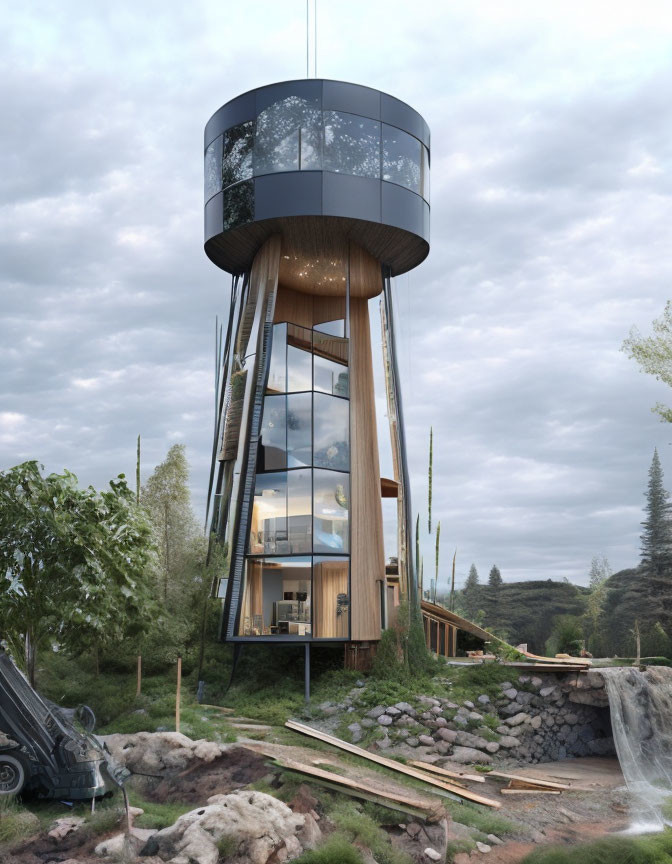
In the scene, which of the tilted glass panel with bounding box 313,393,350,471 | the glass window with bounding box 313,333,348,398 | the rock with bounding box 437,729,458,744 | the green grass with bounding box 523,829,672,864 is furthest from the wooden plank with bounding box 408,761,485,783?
the glass window with bounding box 313,333,348,398

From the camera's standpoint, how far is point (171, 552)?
23.8 meters

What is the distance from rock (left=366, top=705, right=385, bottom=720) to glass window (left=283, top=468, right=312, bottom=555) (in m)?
4.46

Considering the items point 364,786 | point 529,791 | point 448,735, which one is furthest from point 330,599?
point 364,786

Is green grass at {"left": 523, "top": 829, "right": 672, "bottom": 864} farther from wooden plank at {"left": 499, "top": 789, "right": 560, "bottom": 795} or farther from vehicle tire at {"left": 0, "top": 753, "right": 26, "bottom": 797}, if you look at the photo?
vehicle tire at {"left": 0, "top": 753, "right": 26, "bottom": 797}

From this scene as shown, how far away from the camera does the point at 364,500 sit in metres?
23.2

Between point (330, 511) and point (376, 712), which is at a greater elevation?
point (330, 511)

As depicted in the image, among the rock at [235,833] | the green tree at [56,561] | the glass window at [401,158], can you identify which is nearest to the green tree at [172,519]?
the green tree at [56,561]

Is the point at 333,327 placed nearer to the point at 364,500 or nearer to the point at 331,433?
the point at 331,433

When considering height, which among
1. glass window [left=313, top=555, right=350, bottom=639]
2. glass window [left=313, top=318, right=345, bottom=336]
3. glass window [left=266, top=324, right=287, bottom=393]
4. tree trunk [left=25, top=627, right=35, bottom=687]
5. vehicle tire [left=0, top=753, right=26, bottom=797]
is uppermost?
glass window [left=313, top=318, right=345, bottom=336]

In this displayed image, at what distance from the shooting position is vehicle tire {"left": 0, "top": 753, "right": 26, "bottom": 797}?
488 inches

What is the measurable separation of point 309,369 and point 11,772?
522 inches

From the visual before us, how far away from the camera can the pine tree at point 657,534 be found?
3716 centimetres

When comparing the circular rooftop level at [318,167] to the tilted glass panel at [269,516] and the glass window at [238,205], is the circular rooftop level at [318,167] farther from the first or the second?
the tilted glass panel at [269,516]

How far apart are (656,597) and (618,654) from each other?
287 centimetres
